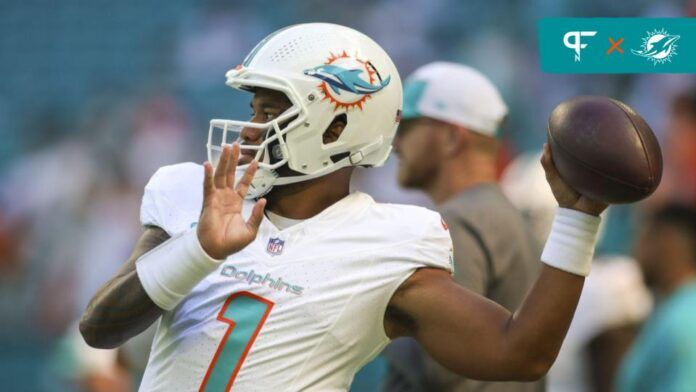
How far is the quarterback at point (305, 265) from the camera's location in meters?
2.38

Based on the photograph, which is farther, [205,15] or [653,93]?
[205,15]

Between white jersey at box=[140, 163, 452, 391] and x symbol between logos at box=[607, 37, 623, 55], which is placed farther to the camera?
x symbol between logos at box=[607, 37, 623, 55]

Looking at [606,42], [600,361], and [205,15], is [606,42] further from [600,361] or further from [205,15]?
[205,15]

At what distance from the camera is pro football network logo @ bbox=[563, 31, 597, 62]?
3.11m

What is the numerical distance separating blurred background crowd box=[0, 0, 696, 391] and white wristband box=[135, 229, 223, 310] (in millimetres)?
4712

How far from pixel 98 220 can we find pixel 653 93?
3.89m

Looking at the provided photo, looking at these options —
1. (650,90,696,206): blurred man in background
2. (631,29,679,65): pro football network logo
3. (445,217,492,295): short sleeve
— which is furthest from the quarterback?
(650,90,696,206): blurred man in background

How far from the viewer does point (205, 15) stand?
987cm

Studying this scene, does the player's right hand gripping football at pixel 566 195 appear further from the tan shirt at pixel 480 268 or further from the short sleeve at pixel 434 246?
the tan shirt at pixel 480 268

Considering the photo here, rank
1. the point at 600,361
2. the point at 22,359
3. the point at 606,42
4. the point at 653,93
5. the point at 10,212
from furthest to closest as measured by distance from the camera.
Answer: the point at 10,212
the point at 22,359
the point at 653,93
the point at 600,361
the point at 606,42

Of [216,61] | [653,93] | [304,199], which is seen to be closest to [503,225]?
[304,199]

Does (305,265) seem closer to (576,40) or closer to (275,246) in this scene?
(275,246)

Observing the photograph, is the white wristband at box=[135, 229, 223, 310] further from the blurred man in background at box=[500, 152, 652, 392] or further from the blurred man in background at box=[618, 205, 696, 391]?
the blurred man in background at box=[500, 152, 652, 392]

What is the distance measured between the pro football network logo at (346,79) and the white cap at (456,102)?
1.43m
